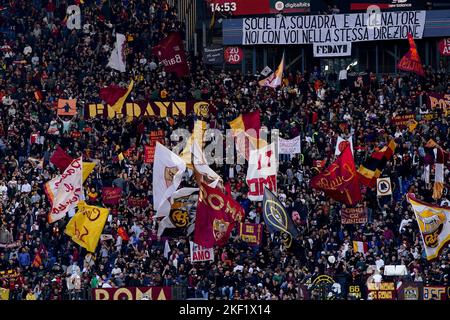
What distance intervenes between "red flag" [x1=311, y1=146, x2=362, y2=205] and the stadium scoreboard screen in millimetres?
13501

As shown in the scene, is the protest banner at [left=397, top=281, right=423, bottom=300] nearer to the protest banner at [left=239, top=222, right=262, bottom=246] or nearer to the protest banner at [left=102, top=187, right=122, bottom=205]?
the protest banner at [left=239, top=222, right=262, bottom=246]

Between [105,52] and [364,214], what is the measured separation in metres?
16.0

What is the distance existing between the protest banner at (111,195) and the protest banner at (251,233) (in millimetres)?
4766

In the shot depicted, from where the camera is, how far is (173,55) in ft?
148

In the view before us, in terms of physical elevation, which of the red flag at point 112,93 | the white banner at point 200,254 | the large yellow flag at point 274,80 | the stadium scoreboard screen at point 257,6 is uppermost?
the stadium scoreboard screen at point 257,6

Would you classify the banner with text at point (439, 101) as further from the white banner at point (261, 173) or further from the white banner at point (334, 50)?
the white banner at point (261, 173)

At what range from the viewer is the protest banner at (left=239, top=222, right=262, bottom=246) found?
3238 cm

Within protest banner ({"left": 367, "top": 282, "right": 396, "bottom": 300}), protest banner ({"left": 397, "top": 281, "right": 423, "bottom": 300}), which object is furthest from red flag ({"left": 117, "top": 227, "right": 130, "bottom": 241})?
protest banner ({"left": 397, "top": 281, "right": 423, "bottom": 300})

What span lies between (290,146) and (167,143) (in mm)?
3695

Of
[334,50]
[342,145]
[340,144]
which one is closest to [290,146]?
[340,144]

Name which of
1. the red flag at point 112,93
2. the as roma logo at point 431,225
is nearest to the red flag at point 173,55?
the red flag at point 112,93

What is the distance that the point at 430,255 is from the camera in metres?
29.8

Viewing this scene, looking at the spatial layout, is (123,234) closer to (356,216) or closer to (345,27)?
(356,216)

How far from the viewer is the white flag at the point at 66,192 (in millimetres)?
34375
